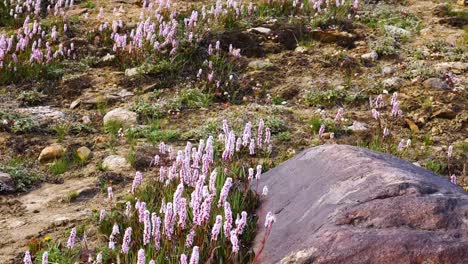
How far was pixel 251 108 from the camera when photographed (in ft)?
27.9

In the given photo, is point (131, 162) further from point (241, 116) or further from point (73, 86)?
point (73, 86)

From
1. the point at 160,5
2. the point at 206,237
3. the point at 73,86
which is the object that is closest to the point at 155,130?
the point at 73,86

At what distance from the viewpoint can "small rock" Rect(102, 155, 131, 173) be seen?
675cm

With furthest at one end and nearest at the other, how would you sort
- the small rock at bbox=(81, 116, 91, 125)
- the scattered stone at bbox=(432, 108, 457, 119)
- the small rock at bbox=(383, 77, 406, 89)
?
the small rock at bbox=(383, 77, 406, 89) < the small rock at bbox=(81, 116, 91, 125) < the scattered stone at bbox=(432, 108, 457, 119)

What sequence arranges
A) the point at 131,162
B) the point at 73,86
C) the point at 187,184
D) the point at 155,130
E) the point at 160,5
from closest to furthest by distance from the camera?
1. the point at 187,184
2. the point at 131,162
3. the point at 155,130
4. the point at 73,86
5. the point at 160,5

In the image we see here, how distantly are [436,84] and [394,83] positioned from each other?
67 centimetres

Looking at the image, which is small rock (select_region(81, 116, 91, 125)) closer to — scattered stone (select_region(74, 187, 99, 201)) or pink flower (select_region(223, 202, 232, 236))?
scattered stone (select_region(74, 187, 99, 201))

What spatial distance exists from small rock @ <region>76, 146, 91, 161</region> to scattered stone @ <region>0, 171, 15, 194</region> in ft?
3.24

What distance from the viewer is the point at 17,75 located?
376 inches

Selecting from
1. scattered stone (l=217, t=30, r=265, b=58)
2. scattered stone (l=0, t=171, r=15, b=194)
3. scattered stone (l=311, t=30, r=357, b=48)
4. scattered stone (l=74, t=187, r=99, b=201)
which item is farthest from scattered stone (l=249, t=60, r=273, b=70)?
scattered stone (l=0, t=171, r=15, b=194)

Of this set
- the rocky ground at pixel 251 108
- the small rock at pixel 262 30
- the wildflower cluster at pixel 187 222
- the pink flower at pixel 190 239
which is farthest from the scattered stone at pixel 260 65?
the pink flower at pixel 190 239

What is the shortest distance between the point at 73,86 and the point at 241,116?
124 inches

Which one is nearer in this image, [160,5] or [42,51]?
[42,51]

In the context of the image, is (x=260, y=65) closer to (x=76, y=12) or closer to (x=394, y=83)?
(x=394, y=83)
